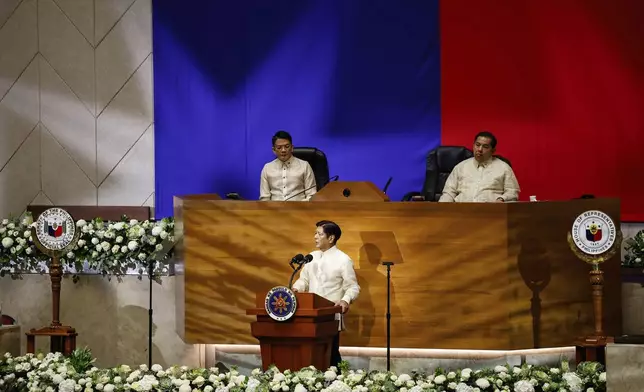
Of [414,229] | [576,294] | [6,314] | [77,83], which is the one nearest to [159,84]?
[77,83]

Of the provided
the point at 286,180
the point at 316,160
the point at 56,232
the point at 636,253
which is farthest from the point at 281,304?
the point at 636,253

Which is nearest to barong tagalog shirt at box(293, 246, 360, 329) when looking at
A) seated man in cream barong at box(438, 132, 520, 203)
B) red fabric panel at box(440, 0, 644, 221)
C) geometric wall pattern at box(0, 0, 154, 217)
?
seated man in cream barong at box(438, 132, 520, 203)

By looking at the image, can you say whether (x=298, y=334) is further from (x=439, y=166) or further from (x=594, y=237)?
(x=439, y=166)

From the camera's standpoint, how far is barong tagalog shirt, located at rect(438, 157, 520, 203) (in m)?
10.6

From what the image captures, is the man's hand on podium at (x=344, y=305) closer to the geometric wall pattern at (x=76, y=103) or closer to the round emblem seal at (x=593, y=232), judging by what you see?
the round emblem seal at (x=593, y=232)

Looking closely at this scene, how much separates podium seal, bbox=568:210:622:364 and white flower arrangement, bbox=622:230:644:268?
1.48 metres

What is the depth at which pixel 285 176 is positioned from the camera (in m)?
11.2

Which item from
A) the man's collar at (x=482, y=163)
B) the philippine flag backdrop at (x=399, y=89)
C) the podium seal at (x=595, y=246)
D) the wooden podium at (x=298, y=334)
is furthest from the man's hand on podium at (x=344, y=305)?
the philippine flag backdrop at (x=399, y=89)

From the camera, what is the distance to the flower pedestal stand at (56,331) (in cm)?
1022

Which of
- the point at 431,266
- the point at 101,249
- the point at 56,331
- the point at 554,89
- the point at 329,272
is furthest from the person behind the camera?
the point at 554,89

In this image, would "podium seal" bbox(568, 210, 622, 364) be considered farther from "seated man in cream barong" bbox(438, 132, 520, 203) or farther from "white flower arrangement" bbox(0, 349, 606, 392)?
"seated man in cream barong" bbox(438, 132, 520, 203)

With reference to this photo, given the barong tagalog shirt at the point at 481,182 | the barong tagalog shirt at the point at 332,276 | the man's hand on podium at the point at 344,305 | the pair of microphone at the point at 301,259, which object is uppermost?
the barong tagalog shirt at the point at 481,182

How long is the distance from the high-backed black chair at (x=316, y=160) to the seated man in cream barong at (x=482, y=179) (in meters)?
1.23

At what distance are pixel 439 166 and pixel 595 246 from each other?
7.69 feet
